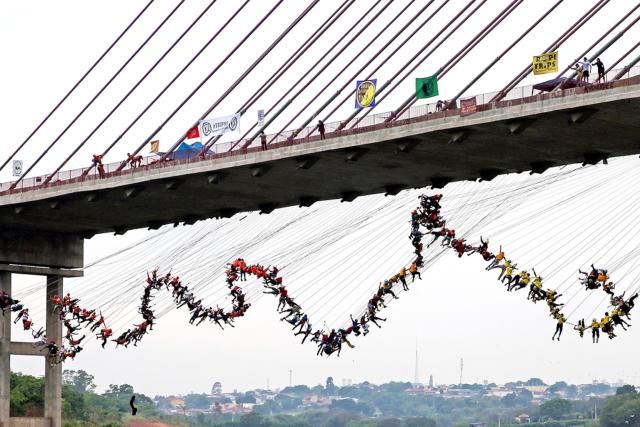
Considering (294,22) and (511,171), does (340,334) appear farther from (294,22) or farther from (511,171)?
(294,22)

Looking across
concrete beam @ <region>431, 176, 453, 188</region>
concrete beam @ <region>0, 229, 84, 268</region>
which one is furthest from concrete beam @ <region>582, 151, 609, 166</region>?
concrete beam @ <region>0, 229, 84, 268</region>

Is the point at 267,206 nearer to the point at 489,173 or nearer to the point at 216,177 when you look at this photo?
the point at 216,177

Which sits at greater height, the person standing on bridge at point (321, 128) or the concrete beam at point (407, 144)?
the person standing on bridge at point (321, 128)

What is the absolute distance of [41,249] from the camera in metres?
86.5

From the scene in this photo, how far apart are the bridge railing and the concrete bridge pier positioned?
22.4 ft

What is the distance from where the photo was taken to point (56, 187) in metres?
76.2

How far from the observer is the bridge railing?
54875mm

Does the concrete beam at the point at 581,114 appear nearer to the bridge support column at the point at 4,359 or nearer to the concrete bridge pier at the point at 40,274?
the concrete bridge pier at the point at 40,274

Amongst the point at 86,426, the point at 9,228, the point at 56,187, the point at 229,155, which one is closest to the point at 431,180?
the point at 229,155

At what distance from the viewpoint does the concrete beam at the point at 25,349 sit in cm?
8738

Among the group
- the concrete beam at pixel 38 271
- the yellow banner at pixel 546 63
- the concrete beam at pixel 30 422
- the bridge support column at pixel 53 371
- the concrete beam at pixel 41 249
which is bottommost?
the concrete beam at pixel 30 422

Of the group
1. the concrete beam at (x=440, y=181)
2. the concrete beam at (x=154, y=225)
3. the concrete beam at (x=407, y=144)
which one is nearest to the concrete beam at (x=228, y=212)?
the concrete beam at (x=154, y=225)

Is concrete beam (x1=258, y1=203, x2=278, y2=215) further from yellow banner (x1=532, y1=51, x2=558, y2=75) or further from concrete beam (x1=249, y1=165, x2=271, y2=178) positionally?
yellow banner (x1=532, y1=51, x2=558, y2=75)

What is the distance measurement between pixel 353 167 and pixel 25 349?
28.6m
